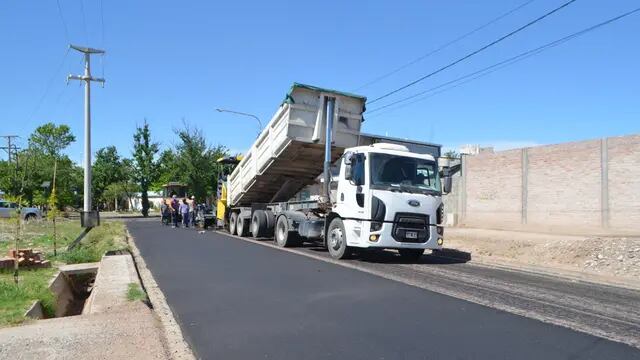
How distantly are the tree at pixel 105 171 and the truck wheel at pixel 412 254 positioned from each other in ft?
192

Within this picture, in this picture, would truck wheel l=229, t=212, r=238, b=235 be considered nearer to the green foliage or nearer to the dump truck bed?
the dump truck bed

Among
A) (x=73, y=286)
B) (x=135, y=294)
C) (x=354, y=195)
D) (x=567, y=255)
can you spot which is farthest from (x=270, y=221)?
(x=135, y=294)

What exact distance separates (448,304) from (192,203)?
2486 centimetres

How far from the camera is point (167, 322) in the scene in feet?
22.2

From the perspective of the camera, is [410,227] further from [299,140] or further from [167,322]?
[167,322]

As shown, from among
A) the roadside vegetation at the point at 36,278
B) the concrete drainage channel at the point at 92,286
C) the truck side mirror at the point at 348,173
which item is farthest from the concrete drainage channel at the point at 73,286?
the truck side mirror at the point at 348,173

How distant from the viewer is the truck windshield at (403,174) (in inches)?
493

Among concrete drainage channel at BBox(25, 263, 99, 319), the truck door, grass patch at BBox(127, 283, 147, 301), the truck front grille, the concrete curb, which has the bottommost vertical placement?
concrete drainage channel at BBox(25, 263, 99, 319)

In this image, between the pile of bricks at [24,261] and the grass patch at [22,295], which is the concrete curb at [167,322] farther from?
the pile of bricks at [24,261]

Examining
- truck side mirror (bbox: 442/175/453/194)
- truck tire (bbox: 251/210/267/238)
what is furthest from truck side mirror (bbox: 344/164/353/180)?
truck tire (bbox: 251/210/267/238)

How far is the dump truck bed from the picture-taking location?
15.1m

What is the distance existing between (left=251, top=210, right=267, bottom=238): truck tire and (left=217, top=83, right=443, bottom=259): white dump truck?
4 cm

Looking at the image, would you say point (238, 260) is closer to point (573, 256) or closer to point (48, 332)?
point (48, 332)

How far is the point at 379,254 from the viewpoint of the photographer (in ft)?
→ 50.0
